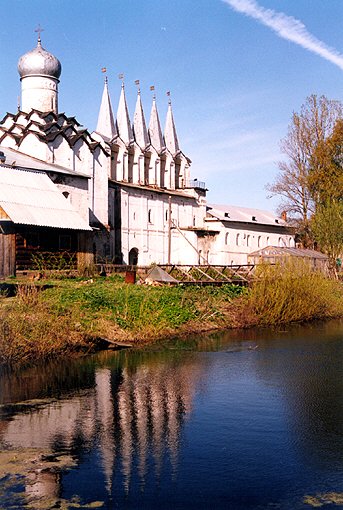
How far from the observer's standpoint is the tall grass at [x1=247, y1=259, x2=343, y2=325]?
22.7m

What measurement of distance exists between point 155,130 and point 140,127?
6.68 ft

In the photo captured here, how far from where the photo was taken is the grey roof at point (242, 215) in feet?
171

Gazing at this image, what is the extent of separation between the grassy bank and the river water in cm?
83

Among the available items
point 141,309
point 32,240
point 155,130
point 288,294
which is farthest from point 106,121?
point 141,309

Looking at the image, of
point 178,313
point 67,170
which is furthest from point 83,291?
point 67,170

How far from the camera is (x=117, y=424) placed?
9.87m

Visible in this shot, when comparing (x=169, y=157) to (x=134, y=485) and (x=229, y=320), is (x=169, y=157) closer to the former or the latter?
(x=229, y=320)

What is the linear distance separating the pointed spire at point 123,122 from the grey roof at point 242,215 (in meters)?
9.39

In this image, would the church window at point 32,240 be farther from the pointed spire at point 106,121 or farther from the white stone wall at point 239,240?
the white stone wall at point 239,240

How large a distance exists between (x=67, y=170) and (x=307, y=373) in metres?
22.3

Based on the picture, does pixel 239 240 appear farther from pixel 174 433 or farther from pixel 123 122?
pixel 174 433

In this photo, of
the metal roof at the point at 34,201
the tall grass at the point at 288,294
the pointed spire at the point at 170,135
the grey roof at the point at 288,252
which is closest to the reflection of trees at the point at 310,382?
the tall grass at the point at 288,294

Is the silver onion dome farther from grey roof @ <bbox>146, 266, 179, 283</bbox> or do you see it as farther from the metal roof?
grey roof @ <bbox>146, 266, 179, 283</bbox>

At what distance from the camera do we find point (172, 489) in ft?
23.8
